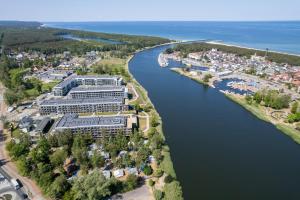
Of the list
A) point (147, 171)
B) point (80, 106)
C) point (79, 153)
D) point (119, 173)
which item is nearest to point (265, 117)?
point (147, 171)

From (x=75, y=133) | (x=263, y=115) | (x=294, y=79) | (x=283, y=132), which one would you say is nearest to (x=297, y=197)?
(x=283, y=132)

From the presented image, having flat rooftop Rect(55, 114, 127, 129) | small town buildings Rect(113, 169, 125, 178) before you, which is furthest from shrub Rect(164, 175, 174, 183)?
flat rooftop Rect(55, 114, 127, 129)

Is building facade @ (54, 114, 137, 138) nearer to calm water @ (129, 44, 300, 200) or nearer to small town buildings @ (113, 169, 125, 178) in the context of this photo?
calm water @ (129, 44, 300, 200)

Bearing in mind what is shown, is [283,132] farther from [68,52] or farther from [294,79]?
[68,52]

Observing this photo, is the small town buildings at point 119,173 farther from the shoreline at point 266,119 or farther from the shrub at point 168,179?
the shoreline at point 266,119

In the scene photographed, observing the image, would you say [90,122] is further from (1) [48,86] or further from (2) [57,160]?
(1) [48,86]
